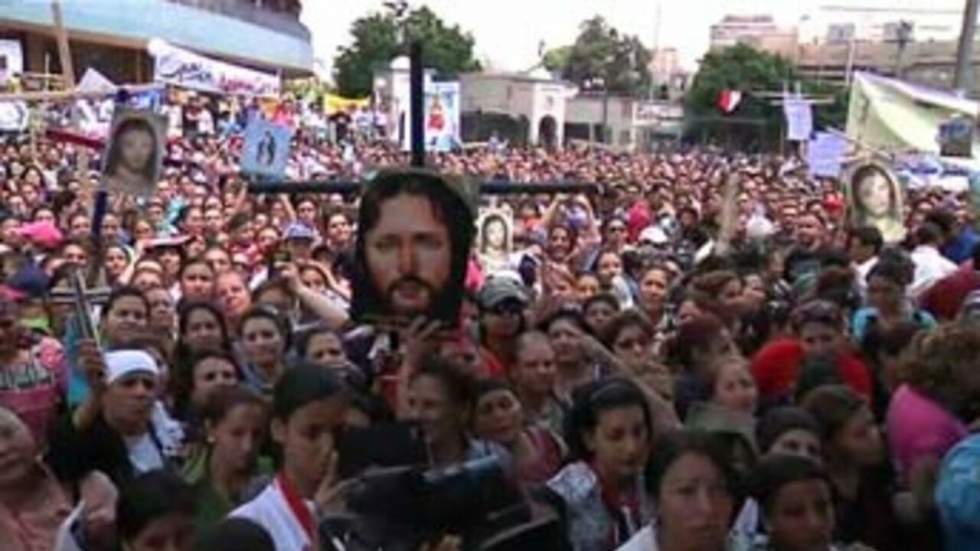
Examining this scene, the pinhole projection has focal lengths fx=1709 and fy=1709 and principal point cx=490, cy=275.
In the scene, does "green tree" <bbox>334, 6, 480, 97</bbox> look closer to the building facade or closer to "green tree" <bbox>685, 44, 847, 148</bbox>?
the building facade

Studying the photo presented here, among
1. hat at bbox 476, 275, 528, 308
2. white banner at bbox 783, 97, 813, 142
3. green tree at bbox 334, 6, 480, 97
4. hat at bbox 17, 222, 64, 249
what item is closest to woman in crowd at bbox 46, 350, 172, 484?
hat at bbox 476, 275, 528, 308

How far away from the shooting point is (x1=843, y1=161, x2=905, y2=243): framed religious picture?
11.3m

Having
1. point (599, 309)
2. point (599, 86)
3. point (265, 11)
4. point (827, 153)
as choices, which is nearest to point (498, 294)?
point (599, 309)

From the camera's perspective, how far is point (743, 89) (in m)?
62.2

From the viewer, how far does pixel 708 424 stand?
4957 millimetres

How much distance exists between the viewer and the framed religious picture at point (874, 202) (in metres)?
11.3

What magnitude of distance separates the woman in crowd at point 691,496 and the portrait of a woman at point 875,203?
25.2 ft

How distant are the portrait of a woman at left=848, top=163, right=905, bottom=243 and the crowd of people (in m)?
2.09

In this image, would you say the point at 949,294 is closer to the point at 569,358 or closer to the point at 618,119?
the point at 569,358

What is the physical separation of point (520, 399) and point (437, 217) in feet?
3.07

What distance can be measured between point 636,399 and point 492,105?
69.8 m

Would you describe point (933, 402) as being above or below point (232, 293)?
above

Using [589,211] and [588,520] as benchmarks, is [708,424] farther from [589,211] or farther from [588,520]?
[589,211]

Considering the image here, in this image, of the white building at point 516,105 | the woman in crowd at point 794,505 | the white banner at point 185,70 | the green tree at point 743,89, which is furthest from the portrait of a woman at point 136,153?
the white building at point 516,105
